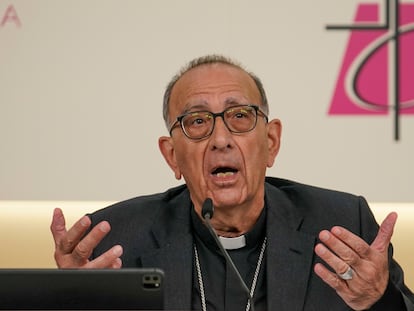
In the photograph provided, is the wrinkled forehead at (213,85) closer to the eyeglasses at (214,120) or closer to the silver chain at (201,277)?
the eyeglasses at (214,120)

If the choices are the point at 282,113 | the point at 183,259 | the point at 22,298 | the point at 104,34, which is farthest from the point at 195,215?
the point at 22,298

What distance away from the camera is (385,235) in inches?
87.8

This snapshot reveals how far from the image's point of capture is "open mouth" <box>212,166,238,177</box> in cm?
264

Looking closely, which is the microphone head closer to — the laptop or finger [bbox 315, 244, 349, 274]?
→ finger [bbox 315, 244, 349, 274]

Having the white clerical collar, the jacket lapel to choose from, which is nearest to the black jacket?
the jacket lapel

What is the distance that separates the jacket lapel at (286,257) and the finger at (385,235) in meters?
0.43

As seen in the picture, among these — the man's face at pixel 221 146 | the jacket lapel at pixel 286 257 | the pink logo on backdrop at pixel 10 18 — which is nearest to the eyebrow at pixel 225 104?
the man's face at pixel 221 146

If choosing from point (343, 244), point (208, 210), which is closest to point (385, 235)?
point (343, 244)

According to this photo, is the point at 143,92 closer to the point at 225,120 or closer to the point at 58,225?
the point at 225,120

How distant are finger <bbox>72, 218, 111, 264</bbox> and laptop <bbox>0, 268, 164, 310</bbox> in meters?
0.53

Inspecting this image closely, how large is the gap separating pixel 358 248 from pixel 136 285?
77 cm

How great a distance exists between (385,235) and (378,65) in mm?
1431

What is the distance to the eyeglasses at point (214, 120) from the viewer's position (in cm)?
269

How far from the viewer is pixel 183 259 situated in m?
2.70
